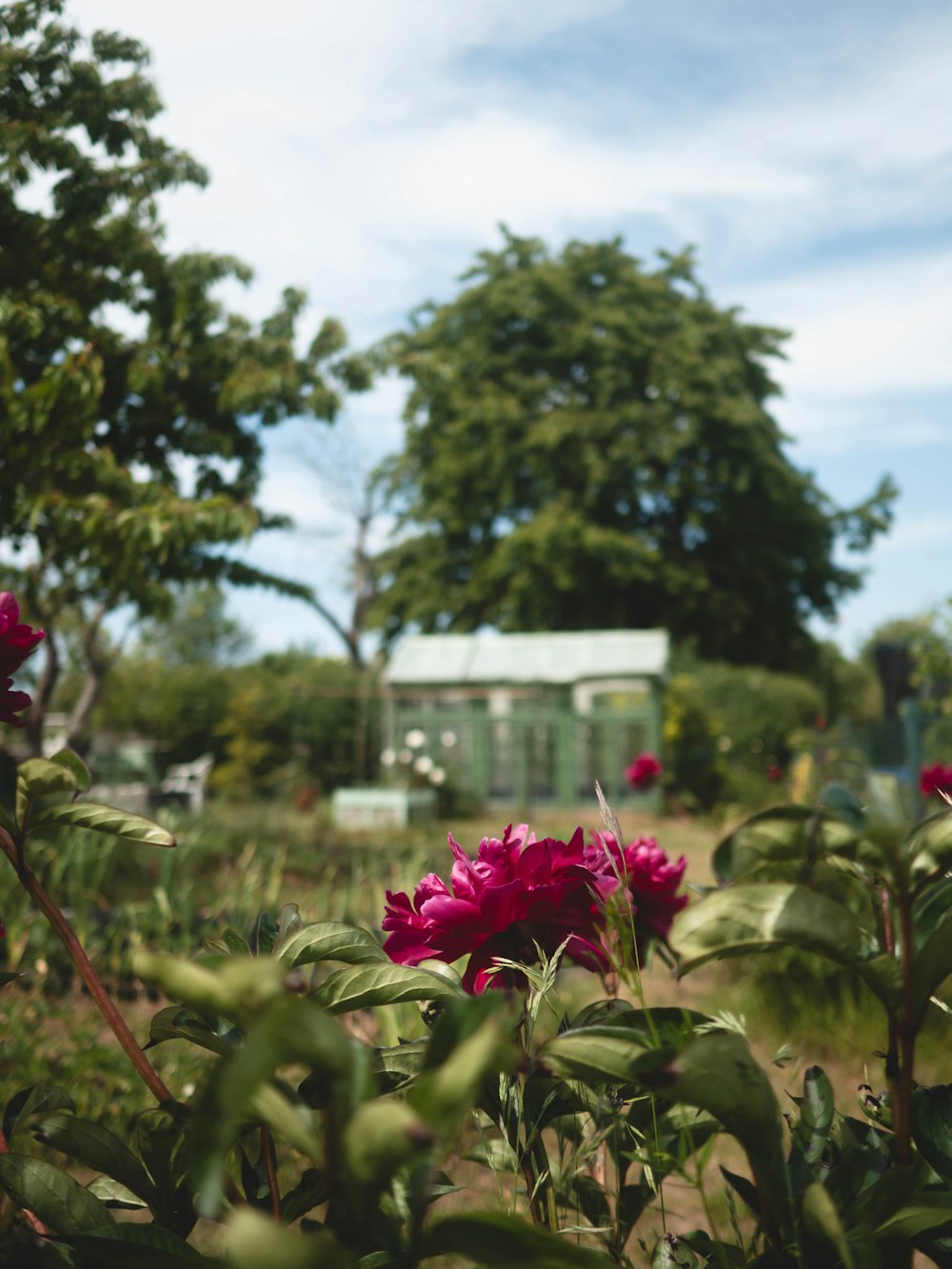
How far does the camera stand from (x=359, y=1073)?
37cm

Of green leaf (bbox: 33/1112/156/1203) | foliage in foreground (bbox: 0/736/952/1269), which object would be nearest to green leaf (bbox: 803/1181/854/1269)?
foliage in foreground (bbox: 0/736/952/1269)

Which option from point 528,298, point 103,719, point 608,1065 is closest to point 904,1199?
point 608,1065

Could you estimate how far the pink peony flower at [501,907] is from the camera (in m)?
0.71

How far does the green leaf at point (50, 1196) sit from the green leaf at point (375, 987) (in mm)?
189

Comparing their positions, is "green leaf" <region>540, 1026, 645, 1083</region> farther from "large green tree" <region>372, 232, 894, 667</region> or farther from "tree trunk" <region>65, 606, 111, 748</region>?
"large green tree" <region>372, 232, 894, 667</region>

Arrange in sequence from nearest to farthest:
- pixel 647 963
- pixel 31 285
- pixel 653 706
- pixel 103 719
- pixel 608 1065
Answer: pixel 608 1065 < pixel 647 963 < pixel 31 285 < pixel 653 706 < pixel 103 719

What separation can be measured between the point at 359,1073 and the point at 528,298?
2101cm

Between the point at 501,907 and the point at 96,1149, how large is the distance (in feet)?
1.01

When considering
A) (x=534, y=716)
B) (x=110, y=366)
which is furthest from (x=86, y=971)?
(x=534, y=716)

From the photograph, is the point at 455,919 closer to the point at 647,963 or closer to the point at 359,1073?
the point at 359,1073

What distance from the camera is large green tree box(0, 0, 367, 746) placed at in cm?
296

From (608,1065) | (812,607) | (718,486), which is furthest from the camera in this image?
(812,607)

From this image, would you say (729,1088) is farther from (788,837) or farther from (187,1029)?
(187,1029)

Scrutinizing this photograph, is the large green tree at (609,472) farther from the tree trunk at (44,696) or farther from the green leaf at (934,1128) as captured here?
the green leaf at (934,1128)
